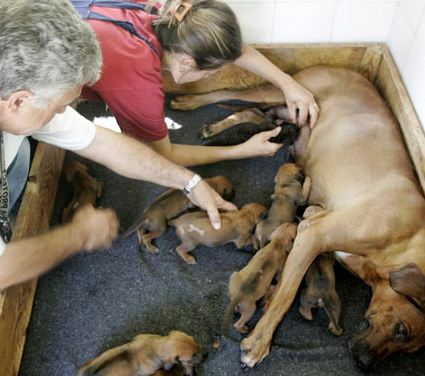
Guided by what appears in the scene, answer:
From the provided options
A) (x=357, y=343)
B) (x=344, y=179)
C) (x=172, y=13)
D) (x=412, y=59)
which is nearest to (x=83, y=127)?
(x=172, y=13)

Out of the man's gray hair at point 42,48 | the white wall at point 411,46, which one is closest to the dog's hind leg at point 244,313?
the man's gray hair at point 42,48

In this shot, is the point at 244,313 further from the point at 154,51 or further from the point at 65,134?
the point at 154,51

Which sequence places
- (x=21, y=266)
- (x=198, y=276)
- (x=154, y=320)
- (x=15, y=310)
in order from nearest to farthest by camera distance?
(x=21, y=266)
(x=15, y=310)
(x=154, y=320)
(x=198, y=276)

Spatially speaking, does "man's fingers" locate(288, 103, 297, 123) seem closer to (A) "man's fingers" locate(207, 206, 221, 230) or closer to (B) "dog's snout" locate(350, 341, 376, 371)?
(A) "man's fingers" locate(207, 206, 221, 230)

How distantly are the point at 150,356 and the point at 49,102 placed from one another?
1066mm

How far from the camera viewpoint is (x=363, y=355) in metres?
2.08

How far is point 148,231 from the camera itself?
8.46 feet

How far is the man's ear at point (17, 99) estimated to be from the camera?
5.01 ft

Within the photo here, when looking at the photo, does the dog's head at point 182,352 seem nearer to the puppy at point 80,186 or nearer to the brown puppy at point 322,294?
the brown puppy at point 322,294

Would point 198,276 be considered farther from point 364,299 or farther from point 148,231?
point 364,299

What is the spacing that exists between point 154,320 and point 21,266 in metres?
0.80

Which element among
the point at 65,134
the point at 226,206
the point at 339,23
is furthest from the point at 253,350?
the point at 339,23

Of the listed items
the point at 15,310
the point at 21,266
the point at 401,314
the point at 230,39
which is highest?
the point at 230,39

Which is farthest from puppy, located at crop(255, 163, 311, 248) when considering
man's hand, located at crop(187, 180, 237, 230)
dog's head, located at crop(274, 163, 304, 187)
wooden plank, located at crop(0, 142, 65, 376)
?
wooden plank, located at crop(0, 142, 65, 376)
